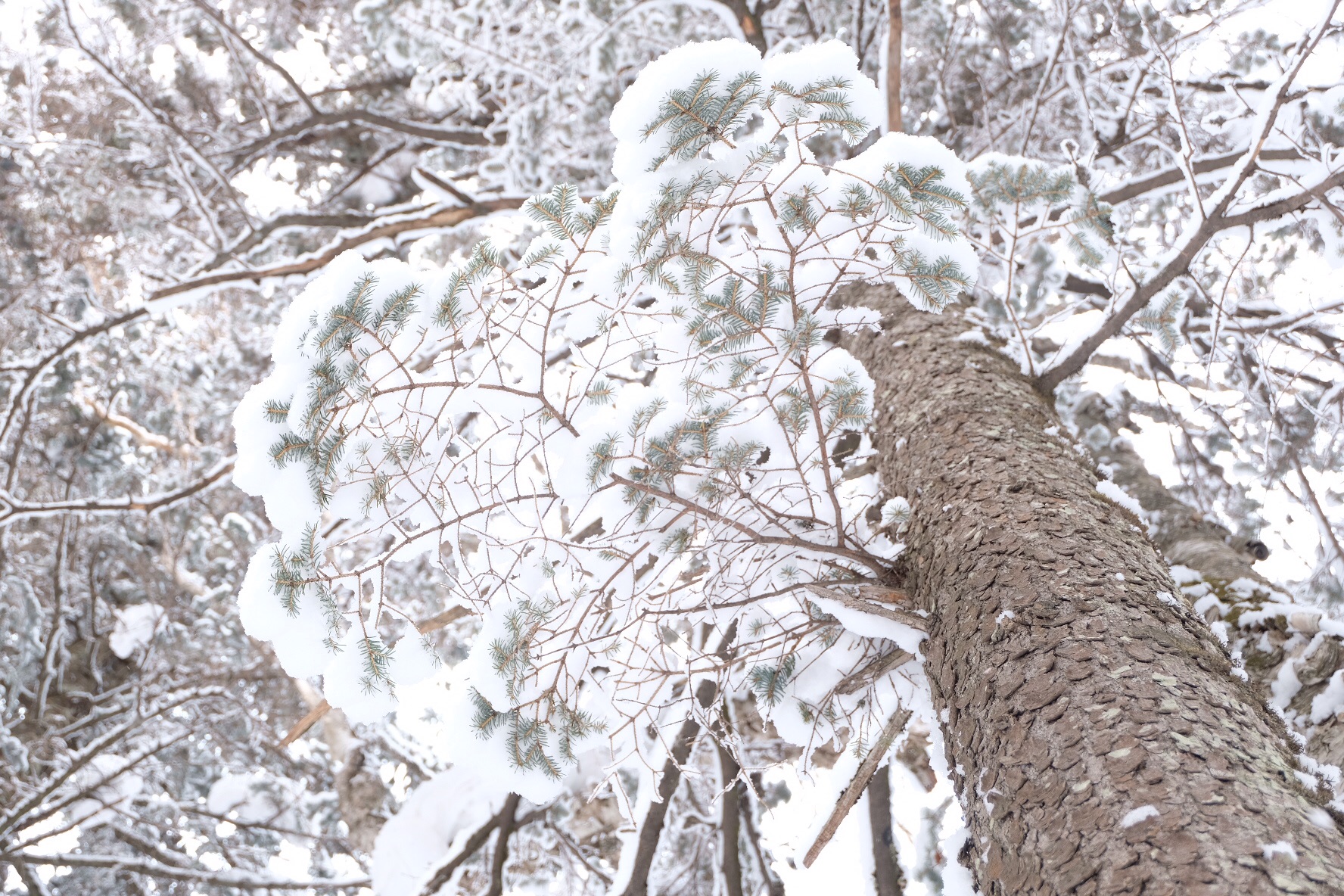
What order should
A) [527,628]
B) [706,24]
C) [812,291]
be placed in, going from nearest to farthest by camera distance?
[527,628]
[812,291]
[706,24]

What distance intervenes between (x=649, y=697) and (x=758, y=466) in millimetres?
513

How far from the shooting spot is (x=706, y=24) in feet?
13.9

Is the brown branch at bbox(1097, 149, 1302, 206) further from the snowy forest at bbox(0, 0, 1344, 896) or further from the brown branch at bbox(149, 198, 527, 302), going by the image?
the brown branch at bbox(149, 198, 527, 302)

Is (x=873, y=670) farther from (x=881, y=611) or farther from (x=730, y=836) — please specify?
(x=730, y=836)

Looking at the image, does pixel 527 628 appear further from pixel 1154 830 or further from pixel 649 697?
pixel 1154 830

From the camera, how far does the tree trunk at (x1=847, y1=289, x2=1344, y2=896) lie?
0.79 meters

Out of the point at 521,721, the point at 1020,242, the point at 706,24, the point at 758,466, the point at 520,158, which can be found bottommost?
the point at 521,721

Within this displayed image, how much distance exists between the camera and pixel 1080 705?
0.97 meters

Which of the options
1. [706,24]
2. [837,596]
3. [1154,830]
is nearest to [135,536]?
[706,24]

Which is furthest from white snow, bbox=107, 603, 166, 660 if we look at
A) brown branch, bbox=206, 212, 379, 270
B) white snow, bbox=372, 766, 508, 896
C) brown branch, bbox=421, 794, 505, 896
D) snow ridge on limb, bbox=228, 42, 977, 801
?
snow ridge on limb, bbox=228, 42, 977, 801

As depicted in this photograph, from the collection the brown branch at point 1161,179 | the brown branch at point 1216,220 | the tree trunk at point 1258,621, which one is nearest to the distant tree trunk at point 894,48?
the brown branch at point 1161,179

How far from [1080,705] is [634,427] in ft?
2.82

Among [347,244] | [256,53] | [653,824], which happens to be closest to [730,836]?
[653,824]

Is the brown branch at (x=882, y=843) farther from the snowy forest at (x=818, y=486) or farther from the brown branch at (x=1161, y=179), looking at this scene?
the brown branch at (x=1161, y=179)
